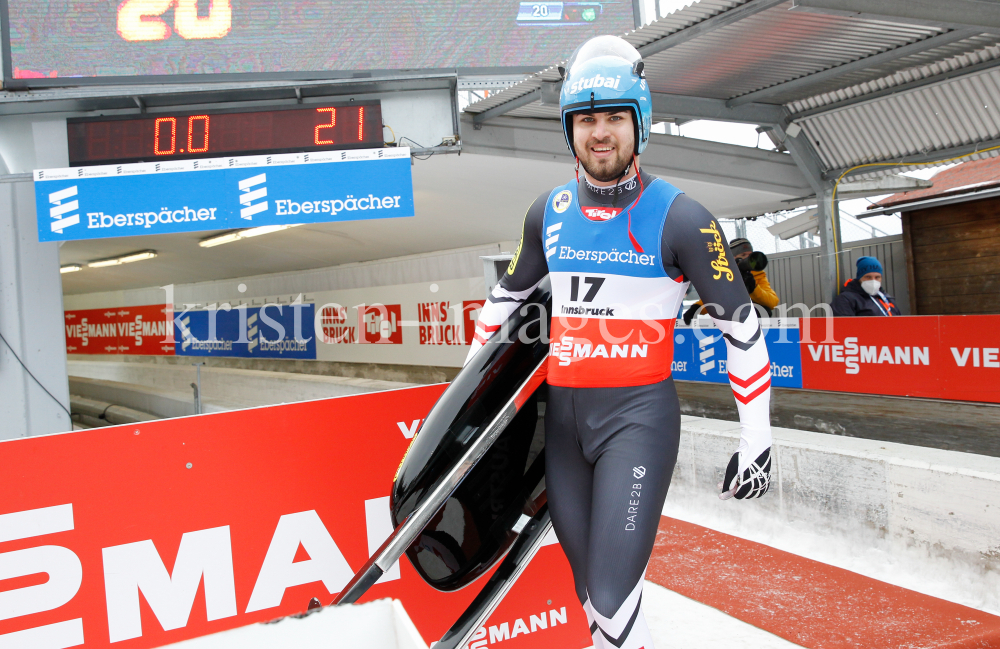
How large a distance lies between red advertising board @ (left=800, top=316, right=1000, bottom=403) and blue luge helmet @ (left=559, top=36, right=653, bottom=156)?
5.57m

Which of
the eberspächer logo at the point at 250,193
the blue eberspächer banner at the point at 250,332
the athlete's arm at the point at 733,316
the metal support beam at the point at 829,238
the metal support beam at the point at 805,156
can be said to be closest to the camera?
the athlete's arm at the point at 733,316

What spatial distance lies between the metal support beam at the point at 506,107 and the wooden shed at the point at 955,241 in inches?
292

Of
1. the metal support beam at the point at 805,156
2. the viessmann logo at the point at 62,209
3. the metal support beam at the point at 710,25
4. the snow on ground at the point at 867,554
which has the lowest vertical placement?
the snow on ground at the point at 867,554

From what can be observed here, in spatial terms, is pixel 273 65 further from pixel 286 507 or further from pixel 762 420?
pixel 762 420

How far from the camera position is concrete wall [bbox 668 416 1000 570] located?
3.88 m

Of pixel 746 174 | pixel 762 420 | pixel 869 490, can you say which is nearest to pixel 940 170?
pixel 746 174

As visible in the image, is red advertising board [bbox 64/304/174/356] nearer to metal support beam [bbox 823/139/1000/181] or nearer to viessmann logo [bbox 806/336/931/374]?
metal support beam [bbox 823/139/1000/181]

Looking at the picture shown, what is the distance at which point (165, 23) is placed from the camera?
6.47 m

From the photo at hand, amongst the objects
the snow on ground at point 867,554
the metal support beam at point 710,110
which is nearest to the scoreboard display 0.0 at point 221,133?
the metal support beam at point 710,110

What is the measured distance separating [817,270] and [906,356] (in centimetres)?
770

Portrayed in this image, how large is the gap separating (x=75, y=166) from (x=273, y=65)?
6.69 ft

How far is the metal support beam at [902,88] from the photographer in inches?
296

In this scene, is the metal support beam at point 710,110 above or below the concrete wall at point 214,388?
above

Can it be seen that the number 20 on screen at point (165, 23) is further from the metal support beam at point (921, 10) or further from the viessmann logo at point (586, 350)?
the viessmann logo at point (586, 350)
